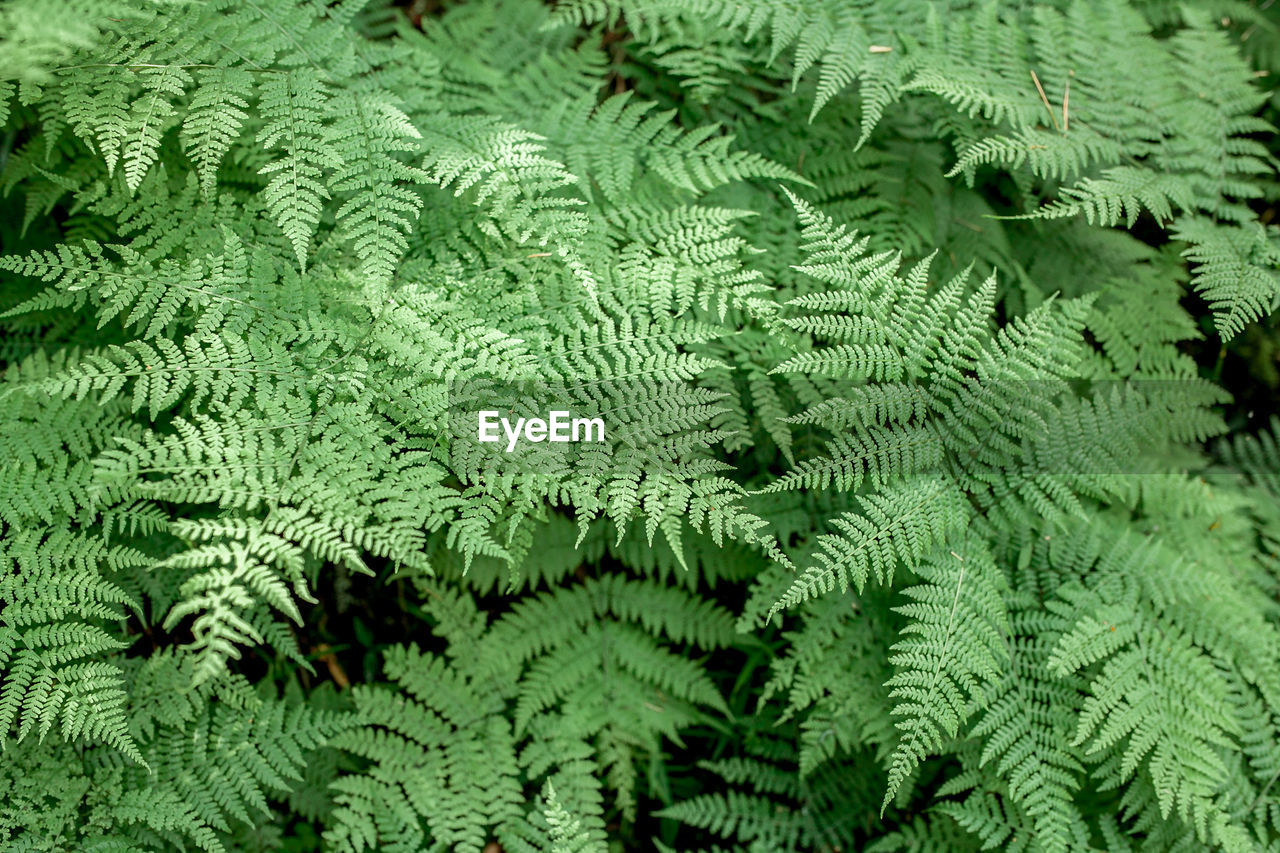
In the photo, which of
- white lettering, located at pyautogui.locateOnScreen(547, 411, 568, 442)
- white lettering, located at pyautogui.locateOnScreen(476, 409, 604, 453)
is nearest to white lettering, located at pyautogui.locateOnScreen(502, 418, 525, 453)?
white lettering, located at pyautogui.locateOnScreen(476, 409, 604, 453)

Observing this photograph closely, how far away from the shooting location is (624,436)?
105 inches

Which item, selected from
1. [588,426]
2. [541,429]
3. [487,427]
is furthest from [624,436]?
[487,427]

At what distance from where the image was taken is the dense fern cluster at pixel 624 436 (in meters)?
Answer: 2.62

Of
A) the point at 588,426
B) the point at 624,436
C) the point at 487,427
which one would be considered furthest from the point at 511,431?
the point at 624,436

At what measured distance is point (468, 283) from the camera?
2.88m

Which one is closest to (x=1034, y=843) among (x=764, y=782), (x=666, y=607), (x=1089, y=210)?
(x=764, y=782)

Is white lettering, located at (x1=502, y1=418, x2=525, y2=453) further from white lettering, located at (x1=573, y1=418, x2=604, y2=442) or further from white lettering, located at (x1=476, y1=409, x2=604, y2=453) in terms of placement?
white lettering, located at (x1=573, y1=418, x2=604, y2=442)

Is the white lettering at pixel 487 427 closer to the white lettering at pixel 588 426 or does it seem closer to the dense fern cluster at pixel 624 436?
the dense fern cluster at pixel 624 436

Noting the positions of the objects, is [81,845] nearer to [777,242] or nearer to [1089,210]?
[777,242]

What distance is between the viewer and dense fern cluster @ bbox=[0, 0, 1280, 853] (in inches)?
103

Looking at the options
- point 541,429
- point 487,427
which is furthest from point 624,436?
point 487,427

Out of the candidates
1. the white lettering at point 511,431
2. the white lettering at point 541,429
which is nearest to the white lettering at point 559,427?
the white lettering at point 541,429

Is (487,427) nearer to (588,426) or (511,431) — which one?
(511,431)

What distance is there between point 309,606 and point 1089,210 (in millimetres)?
3595
